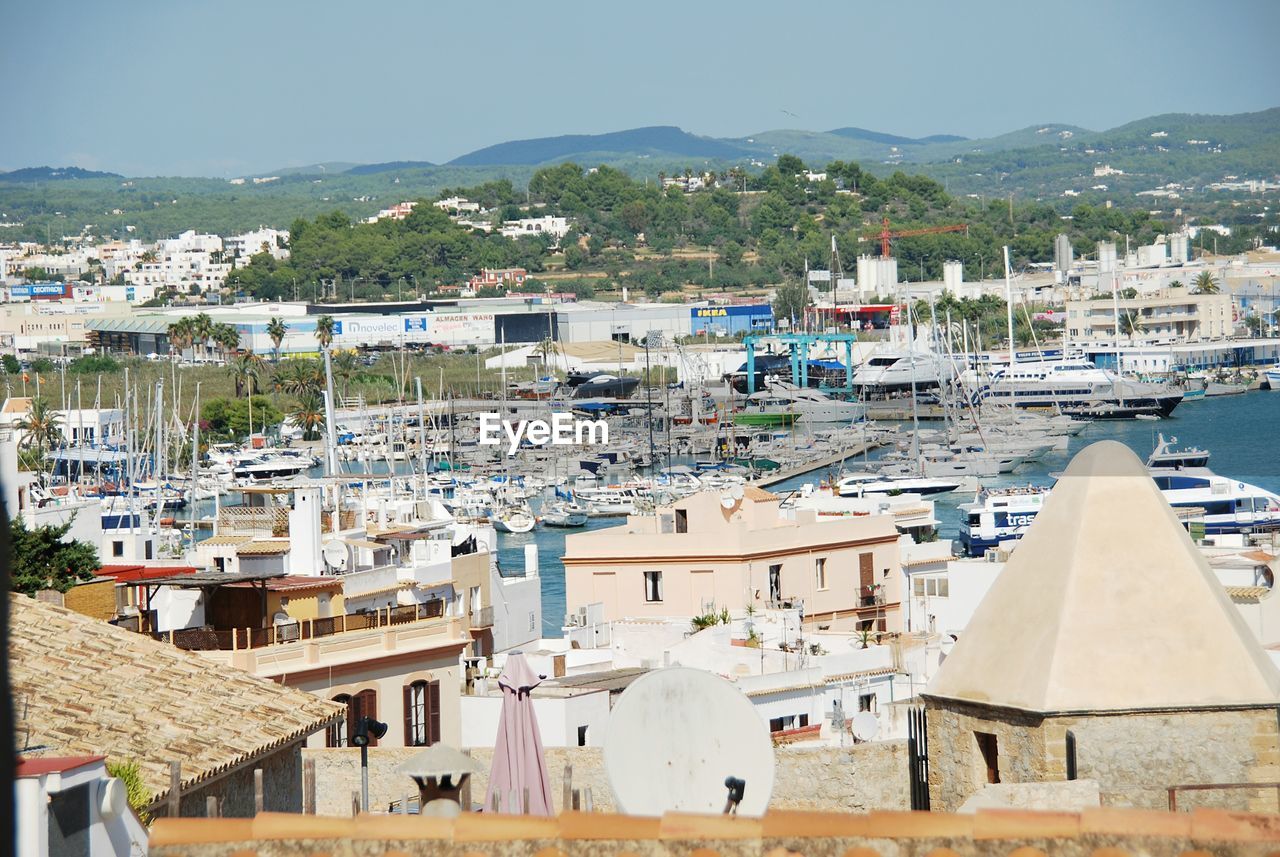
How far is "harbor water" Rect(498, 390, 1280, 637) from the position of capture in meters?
40.4

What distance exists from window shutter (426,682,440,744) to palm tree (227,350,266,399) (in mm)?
62555

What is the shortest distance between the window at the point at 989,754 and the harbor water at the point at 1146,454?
64.0ft

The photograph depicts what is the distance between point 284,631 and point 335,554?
6.21 meters

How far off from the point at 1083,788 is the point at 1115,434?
64.0 metres

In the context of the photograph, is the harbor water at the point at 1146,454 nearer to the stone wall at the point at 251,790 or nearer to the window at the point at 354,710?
the window at the point at 354,710

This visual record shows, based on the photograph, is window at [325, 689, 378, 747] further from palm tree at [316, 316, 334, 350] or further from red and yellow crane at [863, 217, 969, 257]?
red and yellow crane at [863, 217, 969, 257]

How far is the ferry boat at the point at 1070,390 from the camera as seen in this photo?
73.7 meters

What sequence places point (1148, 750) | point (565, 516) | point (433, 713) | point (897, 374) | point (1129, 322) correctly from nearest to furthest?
point (1148, 750) → point (433, 713) → point (565, 516) → point (897, 374) → point (1129, 322)

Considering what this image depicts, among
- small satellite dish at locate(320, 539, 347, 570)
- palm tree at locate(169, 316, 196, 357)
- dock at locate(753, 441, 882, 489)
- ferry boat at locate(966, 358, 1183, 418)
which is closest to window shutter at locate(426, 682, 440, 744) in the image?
small satellite dish at locate(320, 539, 347, 570)

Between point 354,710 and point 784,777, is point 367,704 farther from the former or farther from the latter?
point 784,777

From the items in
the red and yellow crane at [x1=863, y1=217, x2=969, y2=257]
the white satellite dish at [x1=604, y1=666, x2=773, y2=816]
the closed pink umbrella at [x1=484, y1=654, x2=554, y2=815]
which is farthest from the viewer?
the red and yellow crane at [x1=863, y1=217, x2=969, y2=257]

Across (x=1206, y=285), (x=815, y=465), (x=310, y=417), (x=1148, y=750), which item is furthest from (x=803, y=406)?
(x=1148, y=750)

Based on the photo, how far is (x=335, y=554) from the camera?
1816 centimetres

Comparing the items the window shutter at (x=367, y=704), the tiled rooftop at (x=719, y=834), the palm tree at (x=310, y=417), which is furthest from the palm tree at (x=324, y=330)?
the tiled rooftop at (x=719, y=834)
